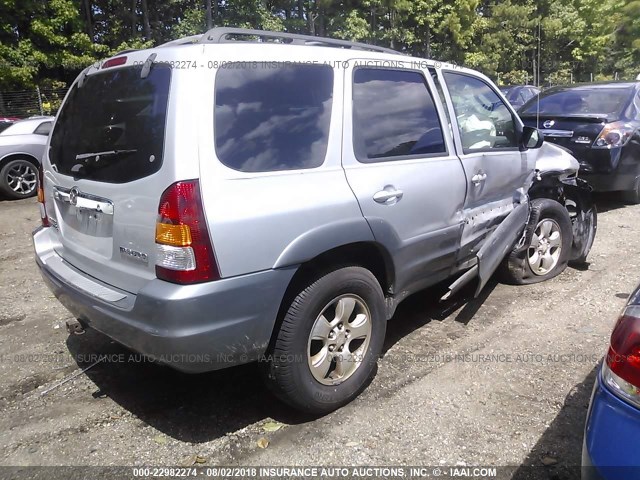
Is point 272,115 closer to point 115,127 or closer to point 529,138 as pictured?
point 115,127

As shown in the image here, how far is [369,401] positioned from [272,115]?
5.55 feet

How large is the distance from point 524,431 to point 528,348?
3.19 ft

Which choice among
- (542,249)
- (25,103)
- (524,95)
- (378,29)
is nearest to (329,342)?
(542,249)

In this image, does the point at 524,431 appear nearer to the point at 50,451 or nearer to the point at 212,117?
the point at 212,117

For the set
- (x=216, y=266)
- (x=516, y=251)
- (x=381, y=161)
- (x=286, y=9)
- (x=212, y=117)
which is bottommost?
(x=516, y=251)

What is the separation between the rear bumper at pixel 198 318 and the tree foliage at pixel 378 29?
20827 millimetres

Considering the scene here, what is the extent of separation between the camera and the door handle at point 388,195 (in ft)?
9.55

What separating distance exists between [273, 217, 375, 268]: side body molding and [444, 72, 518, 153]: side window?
132cm

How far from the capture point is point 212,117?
2.37 metres

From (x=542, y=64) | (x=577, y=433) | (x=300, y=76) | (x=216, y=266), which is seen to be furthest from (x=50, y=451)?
(x=542, y=64)

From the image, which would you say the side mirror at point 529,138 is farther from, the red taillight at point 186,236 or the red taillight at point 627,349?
the red taillight at point 186,236

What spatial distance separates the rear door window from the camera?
2.42 meters

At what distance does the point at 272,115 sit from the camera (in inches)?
102

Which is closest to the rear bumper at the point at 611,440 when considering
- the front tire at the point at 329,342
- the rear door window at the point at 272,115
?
the front tire at the point at 329,342
